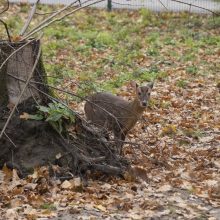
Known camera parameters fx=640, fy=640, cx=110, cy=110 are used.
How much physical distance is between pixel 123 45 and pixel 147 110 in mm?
5324

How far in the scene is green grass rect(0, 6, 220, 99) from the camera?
45.9 feet

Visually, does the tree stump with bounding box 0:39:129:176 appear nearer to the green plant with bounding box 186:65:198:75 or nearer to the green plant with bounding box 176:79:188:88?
the green plant with bounding box 176:79:188:88

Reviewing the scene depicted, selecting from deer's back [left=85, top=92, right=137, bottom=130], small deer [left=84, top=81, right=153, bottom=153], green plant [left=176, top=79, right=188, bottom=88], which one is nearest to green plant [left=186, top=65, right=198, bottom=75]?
green plant [left=176, top=79, right=188, bottom=88]

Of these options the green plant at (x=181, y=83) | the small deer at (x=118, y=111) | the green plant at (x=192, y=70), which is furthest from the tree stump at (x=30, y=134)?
the green plant at (x=192, y=70)

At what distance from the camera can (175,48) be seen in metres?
16.5

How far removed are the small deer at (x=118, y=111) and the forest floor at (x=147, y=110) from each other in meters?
0.30

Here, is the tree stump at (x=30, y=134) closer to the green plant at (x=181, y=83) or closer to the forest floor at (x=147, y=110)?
the forest floor at (x=147, y=110)

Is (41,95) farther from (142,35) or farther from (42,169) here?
(142,35)

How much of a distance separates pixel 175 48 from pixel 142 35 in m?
1.52

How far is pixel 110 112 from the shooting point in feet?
30.5

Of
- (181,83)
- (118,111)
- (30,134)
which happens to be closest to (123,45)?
(181,83)

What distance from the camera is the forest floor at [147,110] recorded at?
6.87 meters

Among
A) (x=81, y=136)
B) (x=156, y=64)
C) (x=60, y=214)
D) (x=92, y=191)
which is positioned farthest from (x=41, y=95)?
(x=156, y=64)

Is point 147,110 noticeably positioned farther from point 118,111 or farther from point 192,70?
point 192,70
